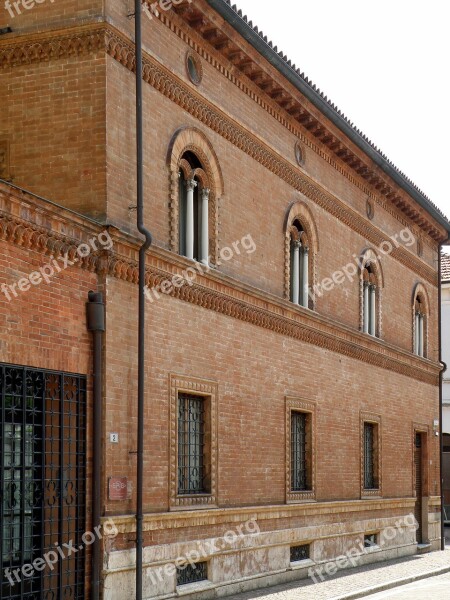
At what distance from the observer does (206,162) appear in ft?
51.4

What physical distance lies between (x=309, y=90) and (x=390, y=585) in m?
8.38

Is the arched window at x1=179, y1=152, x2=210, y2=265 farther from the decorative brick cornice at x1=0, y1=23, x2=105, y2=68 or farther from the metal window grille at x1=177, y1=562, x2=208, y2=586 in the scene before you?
the metal window grille at x1=177, y1=562, x2=208, y2=586

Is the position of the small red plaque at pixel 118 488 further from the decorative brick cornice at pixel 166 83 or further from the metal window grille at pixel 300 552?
the metal window grille at pixel 300 552

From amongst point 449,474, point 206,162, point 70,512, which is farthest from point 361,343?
point 449,474

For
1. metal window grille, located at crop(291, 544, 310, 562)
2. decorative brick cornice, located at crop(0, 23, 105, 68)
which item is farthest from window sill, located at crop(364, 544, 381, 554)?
decorative brick cornice, located at crop(0, 23, 105, 68)

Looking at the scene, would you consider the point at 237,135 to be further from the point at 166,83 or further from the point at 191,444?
the point at 191,444

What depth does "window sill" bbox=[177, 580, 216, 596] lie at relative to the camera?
14141 millimetres

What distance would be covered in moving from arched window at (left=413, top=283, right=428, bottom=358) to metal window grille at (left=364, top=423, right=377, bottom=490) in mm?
4267

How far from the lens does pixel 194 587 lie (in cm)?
1448

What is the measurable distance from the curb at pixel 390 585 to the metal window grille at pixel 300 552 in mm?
1581

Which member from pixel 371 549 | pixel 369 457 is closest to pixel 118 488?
pixel 371 549

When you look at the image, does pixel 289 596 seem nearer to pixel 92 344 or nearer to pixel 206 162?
pixel 92 344

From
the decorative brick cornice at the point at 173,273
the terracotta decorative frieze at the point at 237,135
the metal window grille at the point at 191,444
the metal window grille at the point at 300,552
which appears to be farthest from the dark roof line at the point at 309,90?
the metal window grille at the point at 300,552

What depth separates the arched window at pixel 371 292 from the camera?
22.7 metres
